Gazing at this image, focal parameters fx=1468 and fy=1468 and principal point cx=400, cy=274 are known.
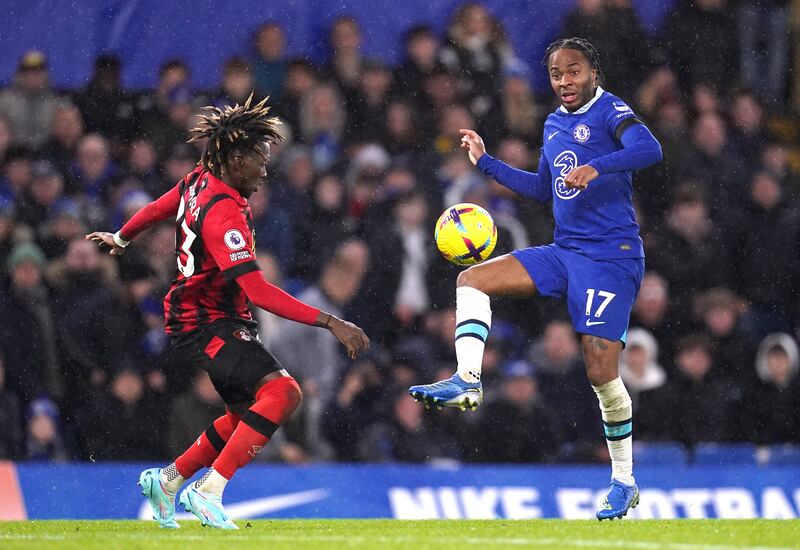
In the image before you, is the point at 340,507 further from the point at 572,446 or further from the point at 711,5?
the point at 711,5

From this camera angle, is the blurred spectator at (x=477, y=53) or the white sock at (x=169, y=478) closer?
the white sock at (x=169, y=478)

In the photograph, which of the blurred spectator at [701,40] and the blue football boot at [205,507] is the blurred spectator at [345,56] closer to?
the blurred spectator at [701,40]

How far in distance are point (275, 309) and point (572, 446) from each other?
13.1 feet

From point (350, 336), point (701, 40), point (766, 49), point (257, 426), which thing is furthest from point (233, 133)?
point (766, 49)

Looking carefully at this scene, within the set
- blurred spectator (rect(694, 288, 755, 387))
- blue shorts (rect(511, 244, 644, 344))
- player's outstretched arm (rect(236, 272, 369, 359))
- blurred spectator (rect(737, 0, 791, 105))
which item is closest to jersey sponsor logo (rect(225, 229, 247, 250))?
player's outstretched arm (rect(236, 272, 369, 359))

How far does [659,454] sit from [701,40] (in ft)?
12.3

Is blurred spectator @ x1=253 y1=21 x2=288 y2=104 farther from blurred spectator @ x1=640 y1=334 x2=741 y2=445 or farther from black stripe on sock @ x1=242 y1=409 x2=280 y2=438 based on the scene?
black stripe on sock @ x1=242 y1=409 x2=280 y2=438

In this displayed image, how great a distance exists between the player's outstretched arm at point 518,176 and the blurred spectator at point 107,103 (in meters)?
3.97

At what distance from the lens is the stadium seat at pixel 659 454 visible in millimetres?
9875

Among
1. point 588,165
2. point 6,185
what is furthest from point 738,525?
point 6,185

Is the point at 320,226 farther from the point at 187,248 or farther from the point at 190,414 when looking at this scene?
the point at 187,248

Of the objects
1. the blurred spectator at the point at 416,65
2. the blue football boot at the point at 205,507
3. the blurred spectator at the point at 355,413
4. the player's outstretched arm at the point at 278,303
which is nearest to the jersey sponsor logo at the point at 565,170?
the player's outstretched arm at the point at 278,303

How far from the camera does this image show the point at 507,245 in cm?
1049

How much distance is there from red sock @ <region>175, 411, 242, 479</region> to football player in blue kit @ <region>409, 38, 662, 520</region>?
46.6 inches
